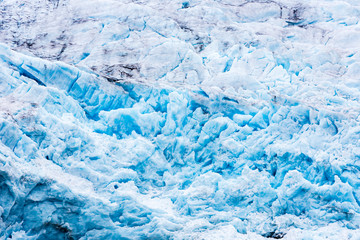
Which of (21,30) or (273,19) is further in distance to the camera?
(273,19)

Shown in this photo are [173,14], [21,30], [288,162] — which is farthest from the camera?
[173,14]

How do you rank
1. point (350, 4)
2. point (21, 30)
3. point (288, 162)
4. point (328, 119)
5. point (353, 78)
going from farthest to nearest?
point (350, 4) < point (21, 30) < point (353, 78) < point (328, 119) < point (288, 162)

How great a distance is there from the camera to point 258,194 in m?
5.63

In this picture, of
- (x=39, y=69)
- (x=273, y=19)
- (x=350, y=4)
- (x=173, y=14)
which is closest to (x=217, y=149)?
(x=39, y=69)

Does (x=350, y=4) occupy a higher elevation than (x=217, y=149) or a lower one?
higher

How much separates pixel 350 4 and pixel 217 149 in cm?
638

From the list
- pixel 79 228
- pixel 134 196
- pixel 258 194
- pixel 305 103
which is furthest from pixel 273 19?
pixel 79 228

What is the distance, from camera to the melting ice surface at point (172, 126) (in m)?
5.14

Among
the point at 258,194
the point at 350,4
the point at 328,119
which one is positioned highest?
the point at 350,4

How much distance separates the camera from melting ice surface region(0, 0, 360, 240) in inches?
203

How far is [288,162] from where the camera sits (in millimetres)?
6023

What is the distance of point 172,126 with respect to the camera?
21.3 feet

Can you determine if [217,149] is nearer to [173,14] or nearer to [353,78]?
[353,78]

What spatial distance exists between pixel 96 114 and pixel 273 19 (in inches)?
208
